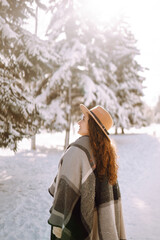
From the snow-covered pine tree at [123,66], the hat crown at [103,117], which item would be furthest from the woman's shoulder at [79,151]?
the snow-covered pine tree at [123,66]

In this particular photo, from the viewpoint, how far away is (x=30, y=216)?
17.2 ft

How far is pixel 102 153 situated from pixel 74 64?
13.0 meters

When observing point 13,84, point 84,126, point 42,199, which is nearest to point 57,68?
point 13,84

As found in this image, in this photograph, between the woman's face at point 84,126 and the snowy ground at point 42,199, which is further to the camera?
the snowy ground at point 42,199

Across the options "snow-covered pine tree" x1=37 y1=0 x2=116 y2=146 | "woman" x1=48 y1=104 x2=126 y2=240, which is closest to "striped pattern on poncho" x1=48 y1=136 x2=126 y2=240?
"woman" x1=48 y1=104 x2=126 y2=240

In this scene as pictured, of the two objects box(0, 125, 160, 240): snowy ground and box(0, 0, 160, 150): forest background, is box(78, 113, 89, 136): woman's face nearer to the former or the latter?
box(0, 125, 160, 240): snowy ground

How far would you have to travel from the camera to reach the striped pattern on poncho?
204cm

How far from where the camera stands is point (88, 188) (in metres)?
2.05

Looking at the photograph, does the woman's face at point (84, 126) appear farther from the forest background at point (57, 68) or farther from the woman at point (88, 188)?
the forest background at point (57, 68)

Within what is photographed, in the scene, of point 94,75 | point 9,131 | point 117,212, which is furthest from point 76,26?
point 117,212

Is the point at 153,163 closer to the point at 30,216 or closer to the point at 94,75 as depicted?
the point at 94,75

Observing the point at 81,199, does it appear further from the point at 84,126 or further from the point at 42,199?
the point at 42,199

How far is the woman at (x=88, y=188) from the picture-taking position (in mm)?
2051

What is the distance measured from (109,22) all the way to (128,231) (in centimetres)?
1829
